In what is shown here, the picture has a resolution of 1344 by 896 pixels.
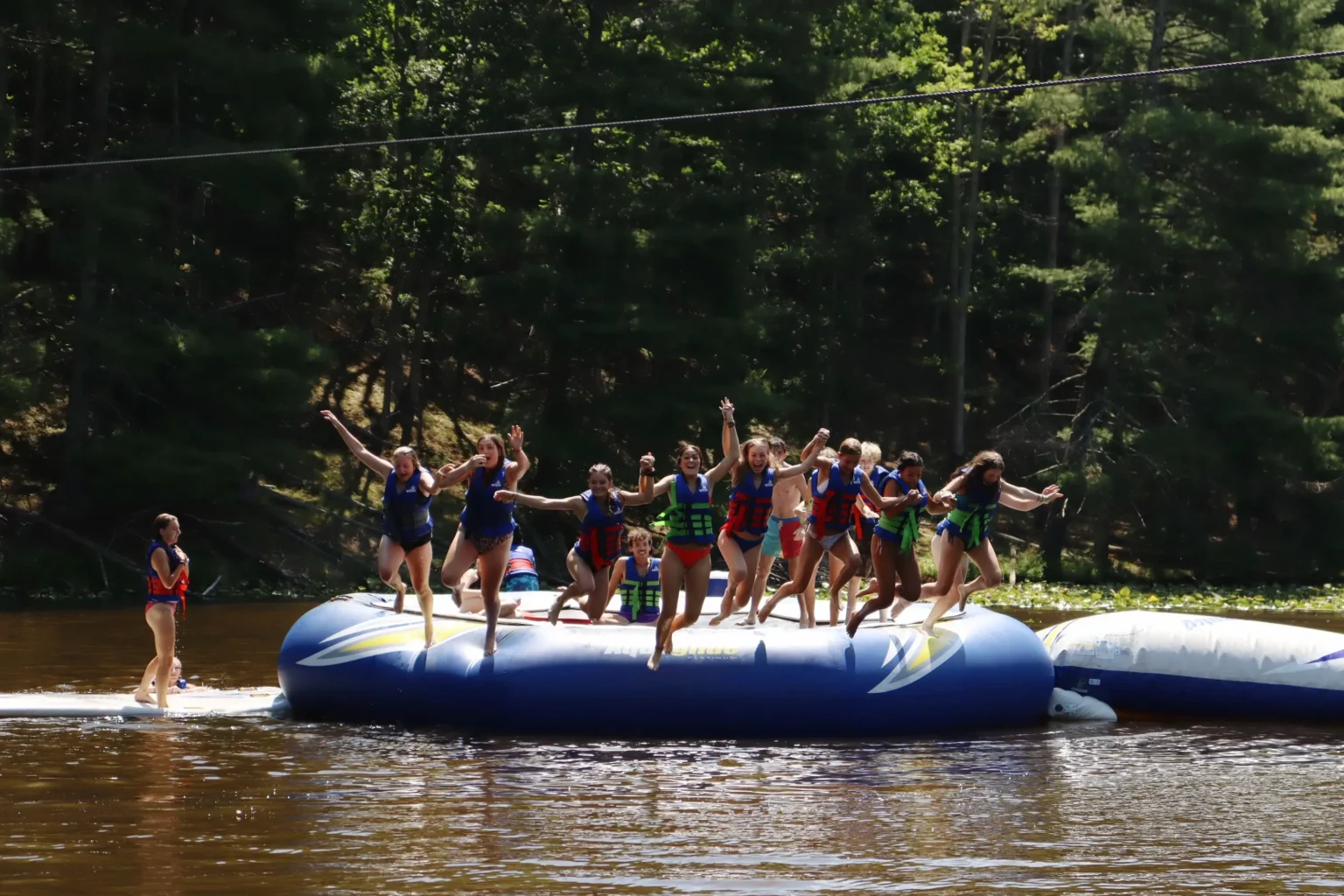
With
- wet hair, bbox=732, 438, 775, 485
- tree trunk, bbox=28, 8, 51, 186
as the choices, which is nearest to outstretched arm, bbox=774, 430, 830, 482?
wet hair, bbox=732, 438, 775, 485

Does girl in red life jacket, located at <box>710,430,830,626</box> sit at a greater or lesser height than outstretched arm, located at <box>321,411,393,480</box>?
lesser

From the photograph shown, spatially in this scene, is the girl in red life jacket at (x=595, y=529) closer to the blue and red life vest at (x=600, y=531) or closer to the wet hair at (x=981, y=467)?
the blue and red life vest at (x=600, y=531)

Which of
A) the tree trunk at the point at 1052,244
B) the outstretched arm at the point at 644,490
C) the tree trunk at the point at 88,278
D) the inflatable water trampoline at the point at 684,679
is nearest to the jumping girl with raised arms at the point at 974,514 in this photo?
the inflatable water trampoline at the point at 684,679

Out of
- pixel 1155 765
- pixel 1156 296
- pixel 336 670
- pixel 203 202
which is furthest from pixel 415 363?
pixel 1155 765

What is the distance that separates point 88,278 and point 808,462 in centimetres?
1481

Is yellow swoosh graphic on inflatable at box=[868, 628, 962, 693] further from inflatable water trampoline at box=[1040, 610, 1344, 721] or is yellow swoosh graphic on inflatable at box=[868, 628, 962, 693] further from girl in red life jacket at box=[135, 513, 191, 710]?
girl in red life jacket at box=[135, 513, 191, 710]

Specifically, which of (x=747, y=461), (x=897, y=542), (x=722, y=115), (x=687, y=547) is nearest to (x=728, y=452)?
(x=747, y=461)

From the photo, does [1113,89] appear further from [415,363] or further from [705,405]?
[415,363]

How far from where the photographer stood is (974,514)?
1390 cm

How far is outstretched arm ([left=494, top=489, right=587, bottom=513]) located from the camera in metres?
13.5

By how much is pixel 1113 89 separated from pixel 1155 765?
21.1 m

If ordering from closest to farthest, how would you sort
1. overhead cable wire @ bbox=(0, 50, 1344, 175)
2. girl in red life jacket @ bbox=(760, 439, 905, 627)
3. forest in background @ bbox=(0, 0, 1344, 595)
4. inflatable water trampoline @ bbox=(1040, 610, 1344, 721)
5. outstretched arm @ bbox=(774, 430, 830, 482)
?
outstretched arm @ bbox=(774, 430, 830, 482) → girl in red life jacket @ bbox=(760, 439, 905, 627) → inflatable water trampoline @ bbox=(1040, 610, 1344, 721) → overhead cable wire @ bbox=(0, 50, 1344, 175) → forest in background @ bbox=(0, 0, 1344, 595)

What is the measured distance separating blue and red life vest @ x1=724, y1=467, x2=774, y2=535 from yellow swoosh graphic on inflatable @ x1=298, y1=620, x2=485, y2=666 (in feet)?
7.02

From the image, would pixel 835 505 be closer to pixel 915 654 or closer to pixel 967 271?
pixel 915 654
